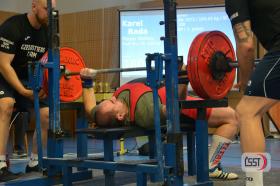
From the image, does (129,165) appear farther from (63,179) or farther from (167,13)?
(167,13)

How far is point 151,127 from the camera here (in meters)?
2.86

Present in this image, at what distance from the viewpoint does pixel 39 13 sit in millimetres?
3471

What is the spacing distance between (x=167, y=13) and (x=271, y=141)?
13.1 ft

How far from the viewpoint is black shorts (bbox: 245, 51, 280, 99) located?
1923 millimetres

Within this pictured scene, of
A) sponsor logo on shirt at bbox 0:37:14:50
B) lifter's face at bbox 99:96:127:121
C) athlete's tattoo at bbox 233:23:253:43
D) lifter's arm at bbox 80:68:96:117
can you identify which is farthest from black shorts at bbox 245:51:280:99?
sponsor logo on shirt at bbox 0:37:14:50

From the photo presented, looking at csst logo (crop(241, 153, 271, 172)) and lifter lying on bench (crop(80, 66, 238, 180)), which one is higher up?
lifter lying on bench (crop(80, 66, 238, 180))

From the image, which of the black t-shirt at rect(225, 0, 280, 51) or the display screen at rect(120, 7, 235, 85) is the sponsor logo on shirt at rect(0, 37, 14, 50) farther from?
the display screen at rect(120, 7, 235, 85)

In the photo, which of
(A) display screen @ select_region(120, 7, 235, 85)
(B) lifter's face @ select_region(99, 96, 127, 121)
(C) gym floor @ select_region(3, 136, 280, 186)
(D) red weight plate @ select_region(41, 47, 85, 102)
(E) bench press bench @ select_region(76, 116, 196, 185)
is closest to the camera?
(E) bench press bench @ select_region(76, 116, 196, 185)

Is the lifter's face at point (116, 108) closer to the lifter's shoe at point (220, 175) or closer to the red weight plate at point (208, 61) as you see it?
the red weight plate at point (208, 61)

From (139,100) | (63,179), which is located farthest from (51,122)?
(139,100)

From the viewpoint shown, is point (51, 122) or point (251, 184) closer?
point (251, 184)

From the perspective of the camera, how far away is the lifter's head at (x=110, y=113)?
2.82m

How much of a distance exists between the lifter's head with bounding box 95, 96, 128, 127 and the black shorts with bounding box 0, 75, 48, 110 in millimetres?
815

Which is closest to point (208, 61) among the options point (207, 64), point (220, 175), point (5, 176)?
point (207, 64)
